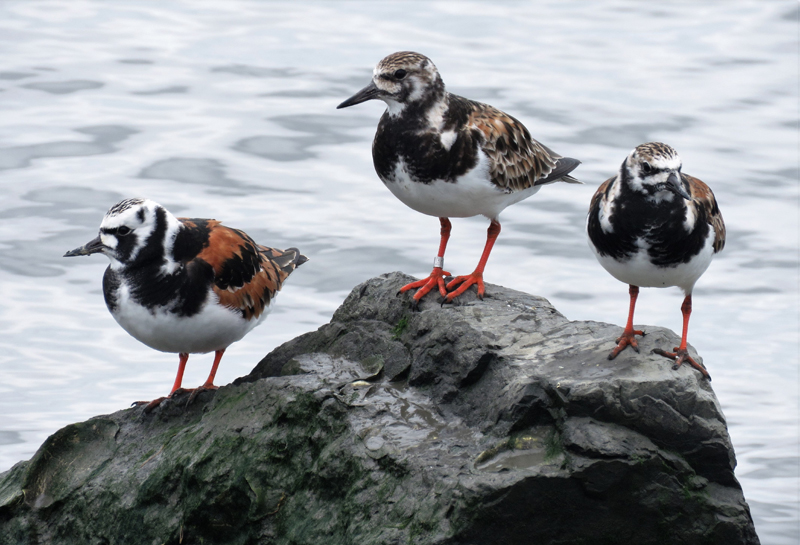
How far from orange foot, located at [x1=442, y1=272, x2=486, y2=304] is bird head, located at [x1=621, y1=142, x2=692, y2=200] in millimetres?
1418

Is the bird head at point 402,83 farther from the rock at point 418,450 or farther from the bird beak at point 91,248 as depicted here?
the bird beak at point 91,248

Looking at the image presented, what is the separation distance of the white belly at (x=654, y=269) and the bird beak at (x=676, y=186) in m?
0.39

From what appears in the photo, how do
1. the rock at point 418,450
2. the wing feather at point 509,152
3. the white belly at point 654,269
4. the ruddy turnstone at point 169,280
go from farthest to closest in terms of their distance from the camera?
the wing feather at point 509,152 → the ruddy turnstone at point 169,280 → the white belly at point 654,269 → the rock at point 418,450

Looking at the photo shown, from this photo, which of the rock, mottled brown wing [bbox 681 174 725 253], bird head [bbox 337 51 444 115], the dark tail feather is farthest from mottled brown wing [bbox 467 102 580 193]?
the dark tail feather

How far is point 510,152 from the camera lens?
739 centimetres

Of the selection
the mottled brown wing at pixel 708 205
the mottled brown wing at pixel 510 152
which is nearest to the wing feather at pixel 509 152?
the mottled brown wing at pixel 510 152

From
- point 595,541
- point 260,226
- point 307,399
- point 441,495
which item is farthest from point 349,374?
point 260,226

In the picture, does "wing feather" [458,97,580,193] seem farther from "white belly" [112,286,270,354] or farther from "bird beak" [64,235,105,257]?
"bird beak" [64,235,105,257]

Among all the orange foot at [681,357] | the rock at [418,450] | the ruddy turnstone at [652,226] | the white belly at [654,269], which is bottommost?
the rock at [418,450]

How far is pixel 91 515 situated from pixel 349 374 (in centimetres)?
174

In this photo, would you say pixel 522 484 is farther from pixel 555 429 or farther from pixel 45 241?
pixel 45 241

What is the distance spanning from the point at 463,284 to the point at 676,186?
172 centimetres

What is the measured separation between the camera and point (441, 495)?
5430 mm

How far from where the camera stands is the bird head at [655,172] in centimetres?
600
